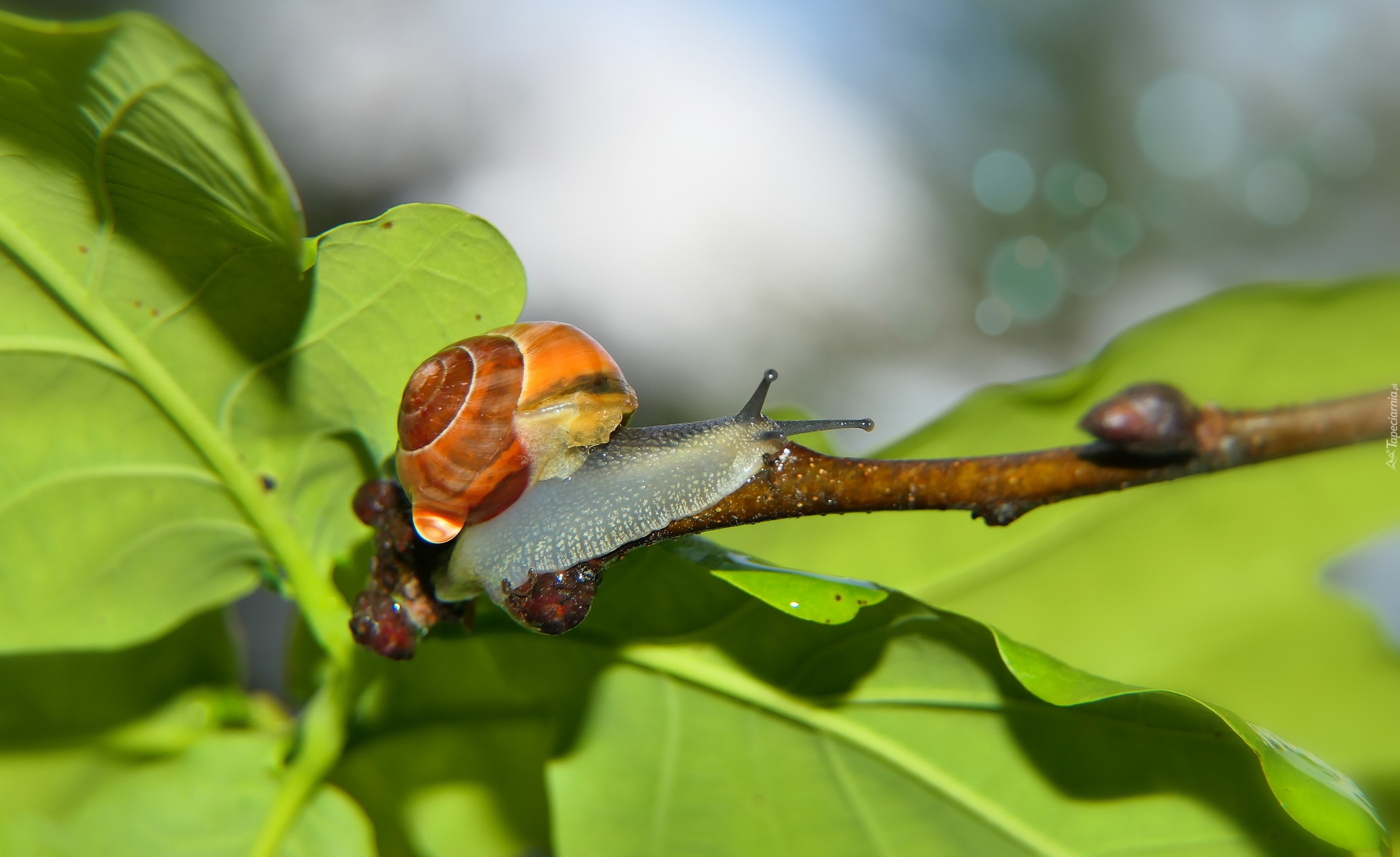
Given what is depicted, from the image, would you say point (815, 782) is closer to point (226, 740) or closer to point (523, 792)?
point (523, 792)

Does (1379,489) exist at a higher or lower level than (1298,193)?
lower

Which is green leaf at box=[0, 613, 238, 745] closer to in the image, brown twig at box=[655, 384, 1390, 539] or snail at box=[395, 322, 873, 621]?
snail at box=[395, 322, 873, 621]

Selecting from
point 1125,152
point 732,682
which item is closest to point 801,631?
point 732,682

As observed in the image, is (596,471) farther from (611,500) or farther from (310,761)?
(310,761)

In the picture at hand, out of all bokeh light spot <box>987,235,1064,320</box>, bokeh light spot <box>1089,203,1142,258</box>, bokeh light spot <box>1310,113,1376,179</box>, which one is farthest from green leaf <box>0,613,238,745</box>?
bokeh light spot <box>1310,113,1376,179</box>

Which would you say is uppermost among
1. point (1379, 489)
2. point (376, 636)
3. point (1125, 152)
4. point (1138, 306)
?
point (1125, 152)

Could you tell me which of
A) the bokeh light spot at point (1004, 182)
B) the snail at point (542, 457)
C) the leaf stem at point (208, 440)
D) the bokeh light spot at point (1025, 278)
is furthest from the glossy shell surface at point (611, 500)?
the bokeh light spot at point (1004, 182)
